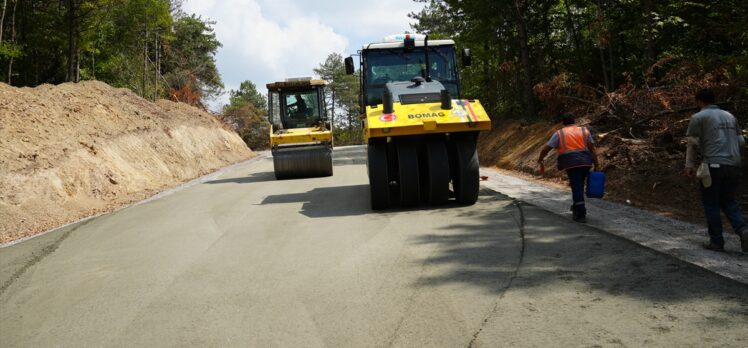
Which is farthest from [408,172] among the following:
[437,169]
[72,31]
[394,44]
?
[72,31]

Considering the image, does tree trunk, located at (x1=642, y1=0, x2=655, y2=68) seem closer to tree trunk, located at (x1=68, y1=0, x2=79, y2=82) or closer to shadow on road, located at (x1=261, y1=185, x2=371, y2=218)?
shadow on road, located at (x1=261, y1=185, x2=371, y2=218)

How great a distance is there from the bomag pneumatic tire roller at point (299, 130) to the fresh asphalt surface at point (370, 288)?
8.41 m

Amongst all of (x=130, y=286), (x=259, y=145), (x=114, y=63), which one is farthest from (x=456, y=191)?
(x=259, y=145)

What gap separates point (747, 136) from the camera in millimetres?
9555

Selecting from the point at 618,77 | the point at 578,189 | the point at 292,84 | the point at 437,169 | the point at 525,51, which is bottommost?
the point at 578,189

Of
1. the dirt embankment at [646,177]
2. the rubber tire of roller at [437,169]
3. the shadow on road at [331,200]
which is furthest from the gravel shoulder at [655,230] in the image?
the shadow on road at [331,200]

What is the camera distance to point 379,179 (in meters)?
10.2

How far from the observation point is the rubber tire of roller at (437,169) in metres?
10.2

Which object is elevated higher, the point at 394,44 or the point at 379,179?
the point at 394,44

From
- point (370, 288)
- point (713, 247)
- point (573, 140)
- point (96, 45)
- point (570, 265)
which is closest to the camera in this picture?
point (370, 288)

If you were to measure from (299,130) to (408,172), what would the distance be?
9.12m

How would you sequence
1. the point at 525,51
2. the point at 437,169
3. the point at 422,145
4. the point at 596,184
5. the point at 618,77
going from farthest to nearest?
the point at 525,51 < the point at 618,77 < the point at 422,145 < the point at 437,169 < the point at 596,184

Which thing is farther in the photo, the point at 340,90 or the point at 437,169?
the point at 340,90

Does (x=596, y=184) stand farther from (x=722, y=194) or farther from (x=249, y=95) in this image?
(x=249, y=95)
